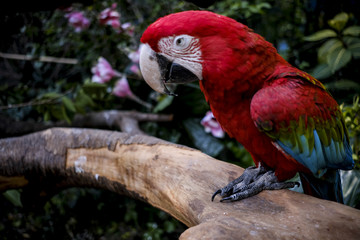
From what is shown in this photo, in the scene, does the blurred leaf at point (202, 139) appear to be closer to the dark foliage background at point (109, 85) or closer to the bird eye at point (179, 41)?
the dark foliage background at point (109, 85)

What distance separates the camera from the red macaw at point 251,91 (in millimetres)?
642

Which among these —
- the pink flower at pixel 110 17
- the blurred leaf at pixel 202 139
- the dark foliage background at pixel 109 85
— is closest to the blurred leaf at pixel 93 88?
the dark foliage background at pixel 109 85

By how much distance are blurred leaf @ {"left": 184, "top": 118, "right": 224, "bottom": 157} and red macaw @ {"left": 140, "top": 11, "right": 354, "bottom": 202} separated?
2.26 feet

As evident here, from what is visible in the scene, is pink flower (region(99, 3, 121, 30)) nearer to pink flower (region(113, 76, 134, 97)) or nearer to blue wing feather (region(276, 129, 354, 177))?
pink flower (region(113, 76, 134, 97))

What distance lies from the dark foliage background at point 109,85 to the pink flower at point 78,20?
8 centimetres

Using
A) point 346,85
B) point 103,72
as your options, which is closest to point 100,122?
point 103,72

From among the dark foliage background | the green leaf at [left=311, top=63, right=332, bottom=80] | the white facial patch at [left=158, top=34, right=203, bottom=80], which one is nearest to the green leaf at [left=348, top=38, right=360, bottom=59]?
the dark foliage background

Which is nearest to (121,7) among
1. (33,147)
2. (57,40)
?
(57,40)

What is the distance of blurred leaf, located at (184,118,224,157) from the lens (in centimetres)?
143

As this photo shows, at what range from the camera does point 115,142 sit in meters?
1.00

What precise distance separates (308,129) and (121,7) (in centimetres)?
151

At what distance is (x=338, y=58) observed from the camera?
1.35 m

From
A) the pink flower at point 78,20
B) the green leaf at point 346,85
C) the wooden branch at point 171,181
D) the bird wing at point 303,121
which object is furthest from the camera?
the pink flower at point 78,20

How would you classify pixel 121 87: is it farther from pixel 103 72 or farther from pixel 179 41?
pixel 179 41
